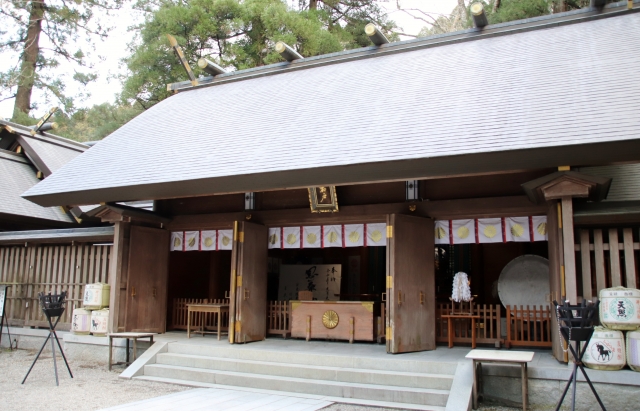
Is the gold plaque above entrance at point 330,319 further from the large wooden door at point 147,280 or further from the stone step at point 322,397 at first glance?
the large wooden door at point 147,280

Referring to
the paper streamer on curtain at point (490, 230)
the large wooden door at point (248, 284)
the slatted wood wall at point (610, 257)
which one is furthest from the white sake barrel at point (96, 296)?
the slatted wood wall at point (610, 257)

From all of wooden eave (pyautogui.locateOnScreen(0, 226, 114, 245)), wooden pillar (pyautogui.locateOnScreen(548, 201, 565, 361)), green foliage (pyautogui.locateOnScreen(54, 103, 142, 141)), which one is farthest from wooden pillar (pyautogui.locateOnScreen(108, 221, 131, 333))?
green foliage (pyautogui.locateOnScreen(54, 103, 142, 141))

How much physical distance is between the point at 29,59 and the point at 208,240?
56.0ft

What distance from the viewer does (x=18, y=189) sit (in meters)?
14.5

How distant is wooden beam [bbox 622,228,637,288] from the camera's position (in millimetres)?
6605

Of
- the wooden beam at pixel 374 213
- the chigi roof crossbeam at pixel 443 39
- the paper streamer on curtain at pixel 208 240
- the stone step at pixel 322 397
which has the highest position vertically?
the chigi roof crossbeam at pixel 443 39

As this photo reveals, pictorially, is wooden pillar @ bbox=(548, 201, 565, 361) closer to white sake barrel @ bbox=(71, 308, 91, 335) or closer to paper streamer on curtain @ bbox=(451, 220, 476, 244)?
paper streamer on curtain @ bbox=(451, 220, 476, 244)

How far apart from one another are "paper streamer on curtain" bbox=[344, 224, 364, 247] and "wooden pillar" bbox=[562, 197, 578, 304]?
11.6 ft

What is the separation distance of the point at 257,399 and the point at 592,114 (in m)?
5.49

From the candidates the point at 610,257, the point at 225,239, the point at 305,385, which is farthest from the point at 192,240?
the point at 610,257

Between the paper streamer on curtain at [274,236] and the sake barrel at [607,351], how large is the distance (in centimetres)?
555

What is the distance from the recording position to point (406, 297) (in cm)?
829

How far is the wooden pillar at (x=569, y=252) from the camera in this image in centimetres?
649

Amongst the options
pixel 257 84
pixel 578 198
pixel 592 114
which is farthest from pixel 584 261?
pixel 257 84
